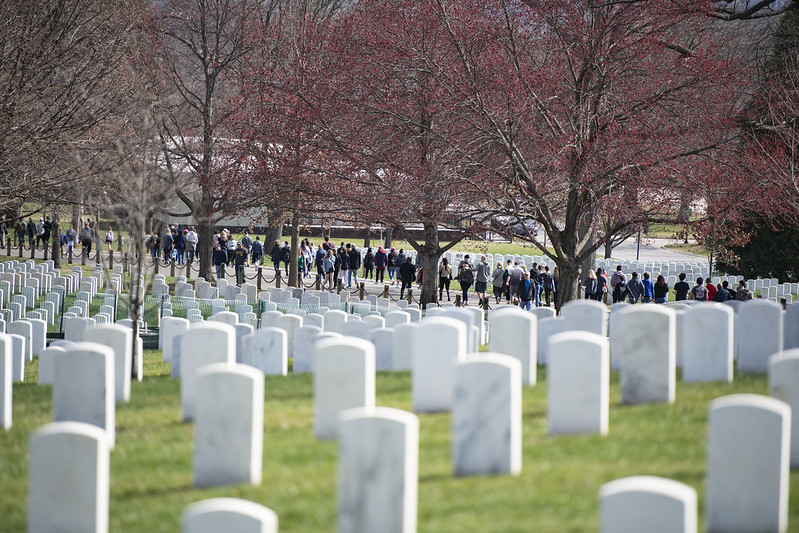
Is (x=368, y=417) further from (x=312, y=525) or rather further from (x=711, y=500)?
(x=711, y=500)

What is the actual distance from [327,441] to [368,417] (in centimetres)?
207

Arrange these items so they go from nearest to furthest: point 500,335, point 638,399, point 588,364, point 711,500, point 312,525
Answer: point 711,500 < point 312,525 < point 588,364 < point 638,399 < point 500,335

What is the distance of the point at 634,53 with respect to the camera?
53.1 ft

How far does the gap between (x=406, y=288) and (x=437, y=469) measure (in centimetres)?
2452

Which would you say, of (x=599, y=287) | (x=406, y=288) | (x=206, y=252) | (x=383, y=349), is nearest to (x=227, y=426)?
(x=383, y=349)

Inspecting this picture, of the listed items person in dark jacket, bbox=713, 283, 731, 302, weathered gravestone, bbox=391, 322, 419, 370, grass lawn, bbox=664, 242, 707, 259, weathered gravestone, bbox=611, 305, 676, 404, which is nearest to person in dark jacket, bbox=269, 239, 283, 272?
person in dark jacket, bbox=713, 283, 731, 302

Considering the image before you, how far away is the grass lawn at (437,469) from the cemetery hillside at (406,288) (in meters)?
0.03

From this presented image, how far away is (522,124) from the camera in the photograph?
15.9m

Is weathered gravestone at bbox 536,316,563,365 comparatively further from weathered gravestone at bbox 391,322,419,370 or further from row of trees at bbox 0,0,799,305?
row of trees at bbox 0,0,799,305

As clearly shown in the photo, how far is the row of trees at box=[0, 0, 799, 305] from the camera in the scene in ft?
51.0

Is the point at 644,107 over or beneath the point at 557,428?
over

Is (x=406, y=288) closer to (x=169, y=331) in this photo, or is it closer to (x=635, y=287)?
(x=635, y=287)

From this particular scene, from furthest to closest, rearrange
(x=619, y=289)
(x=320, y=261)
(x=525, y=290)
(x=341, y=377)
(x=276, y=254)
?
(x=276, y=254) → (x=320, y=261) → (x=525, y=290) → (x=619, y=289) → (x=341, y=377)

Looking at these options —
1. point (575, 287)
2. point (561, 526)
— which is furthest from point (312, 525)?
point (575, 287)
